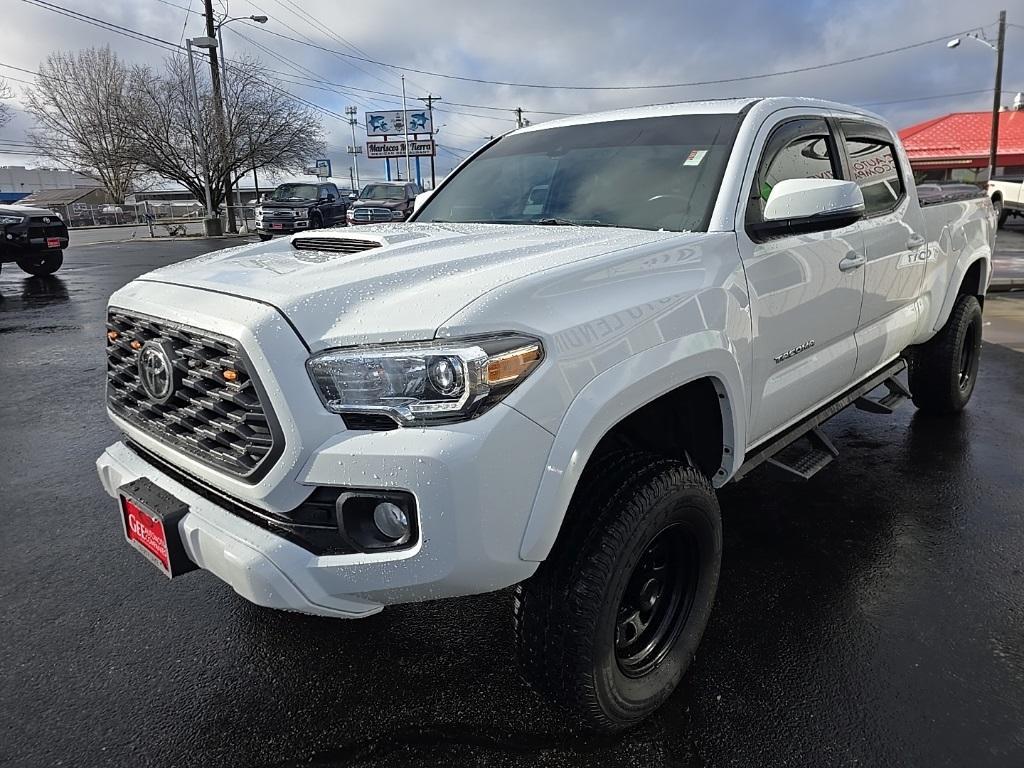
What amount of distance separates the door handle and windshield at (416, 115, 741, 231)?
77 centimetres

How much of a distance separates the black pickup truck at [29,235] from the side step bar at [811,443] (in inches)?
526

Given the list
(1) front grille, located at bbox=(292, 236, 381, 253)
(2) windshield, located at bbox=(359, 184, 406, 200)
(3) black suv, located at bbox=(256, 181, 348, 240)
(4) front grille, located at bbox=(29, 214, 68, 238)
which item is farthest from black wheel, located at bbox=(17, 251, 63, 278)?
(1) front grille, located at bbox=(292, 236, 381, 253)

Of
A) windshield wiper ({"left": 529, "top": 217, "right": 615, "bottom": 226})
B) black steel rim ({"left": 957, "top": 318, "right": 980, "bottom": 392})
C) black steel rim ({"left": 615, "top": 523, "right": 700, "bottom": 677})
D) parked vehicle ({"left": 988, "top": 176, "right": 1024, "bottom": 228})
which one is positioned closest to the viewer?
black steel rim ({"left": 615, "top": 523, "right": 700, "bottom": 677})

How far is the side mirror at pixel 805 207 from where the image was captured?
2.50 m

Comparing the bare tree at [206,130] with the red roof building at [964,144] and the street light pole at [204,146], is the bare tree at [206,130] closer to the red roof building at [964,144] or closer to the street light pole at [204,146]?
the street light pole at [204,146]

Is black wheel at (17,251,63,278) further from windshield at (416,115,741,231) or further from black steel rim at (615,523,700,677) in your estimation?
black steel rim at (615,523,700,677)

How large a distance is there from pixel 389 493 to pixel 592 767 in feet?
3.35

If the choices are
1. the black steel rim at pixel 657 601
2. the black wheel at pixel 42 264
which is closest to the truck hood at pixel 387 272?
the black steel rim at pixel 657 601

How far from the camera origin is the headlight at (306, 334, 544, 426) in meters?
1.68

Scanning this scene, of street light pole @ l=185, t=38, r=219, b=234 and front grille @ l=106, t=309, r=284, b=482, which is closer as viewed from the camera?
front grille @ l=106, t=309, r=284, b=482

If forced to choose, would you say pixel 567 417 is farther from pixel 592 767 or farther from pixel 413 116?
pixel 413 116

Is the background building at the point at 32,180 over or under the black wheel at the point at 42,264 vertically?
over

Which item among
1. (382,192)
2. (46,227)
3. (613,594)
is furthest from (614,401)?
(382,192)

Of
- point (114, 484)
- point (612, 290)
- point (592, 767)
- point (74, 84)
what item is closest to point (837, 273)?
point (612, 290)
